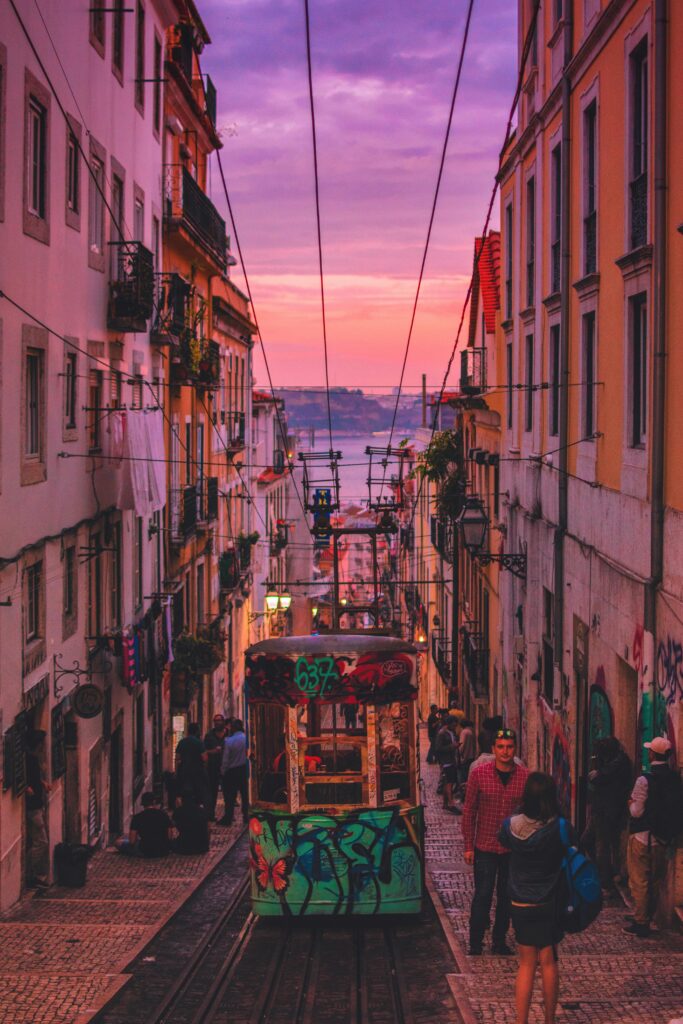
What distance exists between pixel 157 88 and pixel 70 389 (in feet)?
33.0

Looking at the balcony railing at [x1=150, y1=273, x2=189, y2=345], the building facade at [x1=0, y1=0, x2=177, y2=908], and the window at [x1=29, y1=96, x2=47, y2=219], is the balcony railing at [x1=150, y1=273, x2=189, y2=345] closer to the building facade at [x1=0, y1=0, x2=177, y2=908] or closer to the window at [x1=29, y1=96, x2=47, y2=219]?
the building facade at [x1=0, y1=0, x2=177, y2=908]

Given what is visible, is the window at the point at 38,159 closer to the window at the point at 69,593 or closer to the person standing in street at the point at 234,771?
the window at the point at 69,593

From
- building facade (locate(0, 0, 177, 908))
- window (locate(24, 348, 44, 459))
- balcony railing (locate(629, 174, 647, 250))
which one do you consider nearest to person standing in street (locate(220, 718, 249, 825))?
building facade (locate(0, 0, 177, 908))

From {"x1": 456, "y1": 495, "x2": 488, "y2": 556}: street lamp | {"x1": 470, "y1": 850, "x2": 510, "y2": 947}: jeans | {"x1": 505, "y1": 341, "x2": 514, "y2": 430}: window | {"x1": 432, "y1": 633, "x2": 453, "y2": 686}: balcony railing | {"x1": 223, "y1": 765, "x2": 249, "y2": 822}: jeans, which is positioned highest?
{"x1": 505, "y1": 341, "x2": 514, "y2": 430}: window

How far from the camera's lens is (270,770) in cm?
1184

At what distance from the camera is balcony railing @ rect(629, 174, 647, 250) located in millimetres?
13039

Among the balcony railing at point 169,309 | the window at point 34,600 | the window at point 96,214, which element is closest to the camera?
the window at point 34,600

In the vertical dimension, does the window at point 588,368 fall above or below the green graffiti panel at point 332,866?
above

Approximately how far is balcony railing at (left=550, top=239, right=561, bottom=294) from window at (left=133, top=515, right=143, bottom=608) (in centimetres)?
883

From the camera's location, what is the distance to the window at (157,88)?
24.8m

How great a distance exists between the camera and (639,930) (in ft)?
34.4

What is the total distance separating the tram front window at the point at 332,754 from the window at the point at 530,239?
37.5 feet

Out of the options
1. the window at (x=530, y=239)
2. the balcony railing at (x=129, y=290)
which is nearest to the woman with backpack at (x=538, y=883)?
the balcony railing at (x=129, y=290)

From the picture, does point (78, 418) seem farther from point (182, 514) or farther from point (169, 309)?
point (182, 514)
